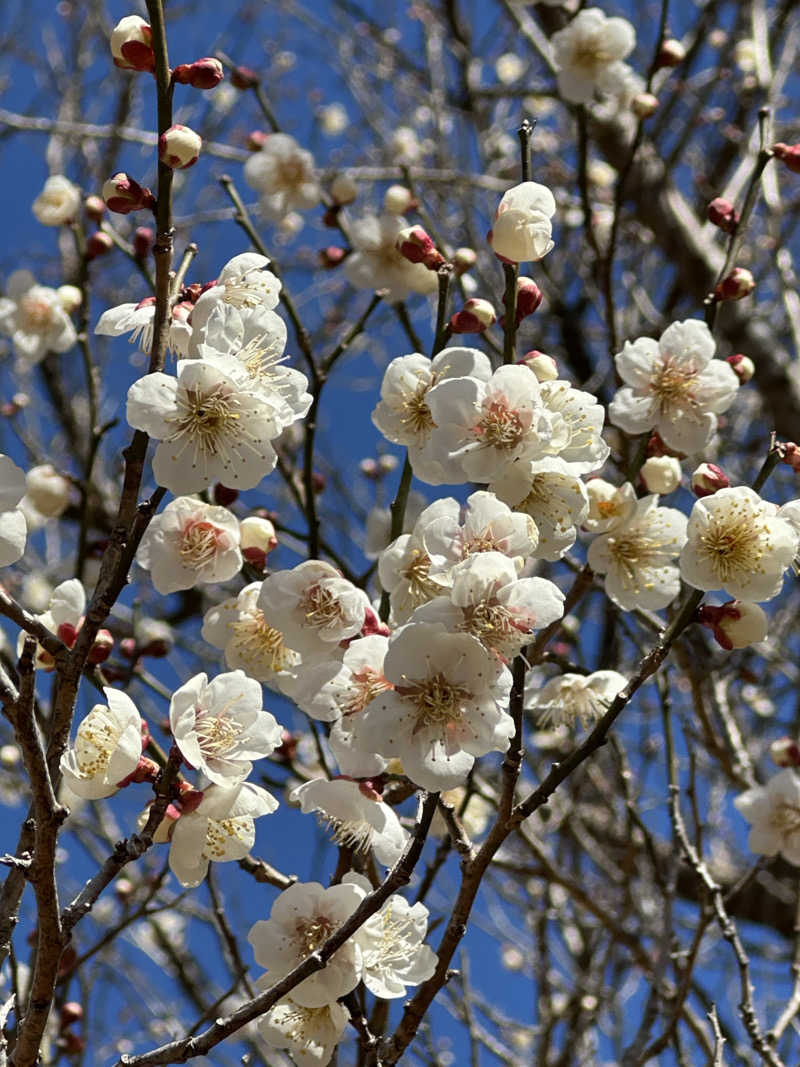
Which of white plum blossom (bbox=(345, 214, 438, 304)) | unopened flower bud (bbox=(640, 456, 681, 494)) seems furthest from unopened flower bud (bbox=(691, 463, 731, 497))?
white plum blossom (bbox=(345, 214, 438, 304))

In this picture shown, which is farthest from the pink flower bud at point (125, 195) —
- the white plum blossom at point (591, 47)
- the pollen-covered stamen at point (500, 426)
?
the white plum blossom at point (591, 47)

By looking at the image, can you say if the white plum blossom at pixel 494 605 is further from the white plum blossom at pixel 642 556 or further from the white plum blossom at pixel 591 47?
the white plum blossom at pixel 591 47

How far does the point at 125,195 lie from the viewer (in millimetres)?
1444

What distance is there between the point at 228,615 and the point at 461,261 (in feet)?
2.82

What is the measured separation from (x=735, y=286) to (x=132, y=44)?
1043mm

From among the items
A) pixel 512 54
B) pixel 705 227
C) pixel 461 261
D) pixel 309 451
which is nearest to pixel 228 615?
pixel 309 451

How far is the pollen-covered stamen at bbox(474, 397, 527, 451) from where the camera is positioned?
1352 mm

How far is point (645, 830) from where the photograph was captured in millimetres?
2127

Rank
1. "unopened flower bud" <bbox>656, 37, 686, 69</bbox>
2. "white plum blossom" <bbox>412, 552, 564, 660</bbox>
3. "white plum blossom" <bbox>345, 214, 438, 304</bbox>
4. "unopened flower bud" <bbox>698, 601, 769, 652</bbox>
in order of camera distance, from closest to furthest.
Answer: "white plum blossom" <bbox>412, 552, 564, 660</bbox>
"unopened flower bud" <bbox>698, 601, 769, 652</bbox>
"white plum blossom" <bbox>345, 214, 438, 304</bbox>
"unopened flower bud" <bbox>656, 37, 686, 69</bbox>

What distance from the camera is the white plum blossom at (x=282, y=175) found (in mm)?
2918

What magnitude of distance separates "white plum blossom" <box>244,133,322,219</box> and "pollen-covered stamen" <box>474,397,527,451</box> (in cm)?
175

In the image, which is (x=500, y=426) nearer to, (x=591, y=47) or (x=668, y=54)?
(x=668, y=54)

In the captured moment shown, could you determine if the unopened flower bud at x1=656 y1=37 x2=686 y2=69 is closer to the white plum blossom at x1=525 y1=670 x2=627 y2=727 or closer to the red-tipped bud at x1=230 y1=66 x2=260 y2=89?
the red-tipped bud at x1=230 y1=66 x2=260 y2=89

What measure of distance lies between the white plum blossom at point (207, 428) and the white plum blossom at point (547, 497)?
0.30 m
